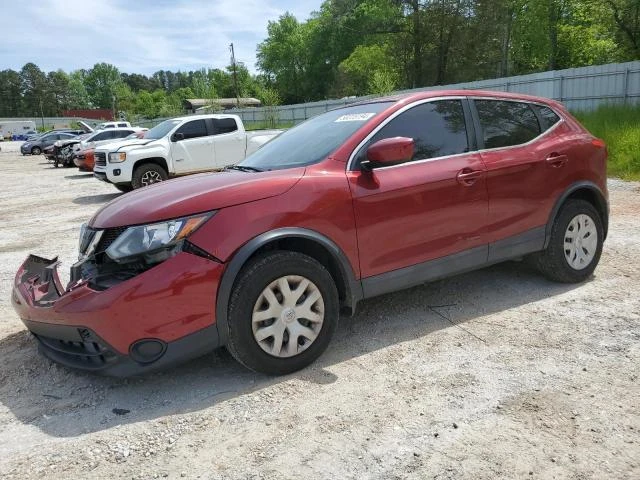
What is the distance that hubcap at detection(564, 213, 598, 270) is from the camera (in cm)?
466

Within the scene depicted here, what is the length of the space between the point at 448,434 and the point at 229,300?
54.4 inches

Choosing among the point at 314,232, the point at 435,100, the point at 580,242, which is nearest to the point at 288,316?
the point at 314,232

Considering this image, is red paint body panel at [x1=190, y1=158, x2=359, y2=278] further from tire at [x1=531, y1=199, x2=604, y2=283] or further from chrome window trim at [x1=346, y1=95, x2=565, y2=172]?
tire at [x1=531, y1=199, x2=604, y2=283]

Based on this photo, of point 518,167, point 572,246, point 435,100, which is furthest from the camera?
point 572,246

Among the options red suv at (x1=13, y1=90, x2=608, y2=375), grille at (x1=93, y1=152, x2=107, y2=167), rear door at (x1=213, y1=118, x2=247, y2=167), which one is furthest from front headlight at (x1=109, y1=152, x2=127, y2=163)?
red suv at (x1=13, y1=90, x2=608, y2=375)

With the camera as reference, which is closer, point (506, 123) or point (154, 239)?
point (154, 239)

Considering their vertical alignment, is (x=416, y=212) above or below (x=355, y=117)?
below

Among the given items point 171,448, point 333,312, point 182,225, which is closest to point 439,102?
point 333,312

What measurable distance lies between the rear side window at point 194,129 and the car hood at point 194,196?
9.84m

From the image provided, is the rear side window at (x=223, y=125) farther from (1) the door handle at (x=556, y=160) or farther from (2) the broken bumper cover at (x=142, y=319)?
(2) the broken bumper cover at (x=142, y=319)

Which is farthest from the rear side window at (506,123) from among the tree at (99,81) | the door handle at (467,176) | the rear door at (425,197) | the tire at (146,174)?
the tree at (99,81)

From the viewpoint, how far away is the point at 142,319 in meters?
2.90

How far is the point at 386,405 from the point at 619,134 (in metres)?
12.5

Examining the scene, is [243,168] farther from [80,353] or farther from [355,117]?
[80,353]
